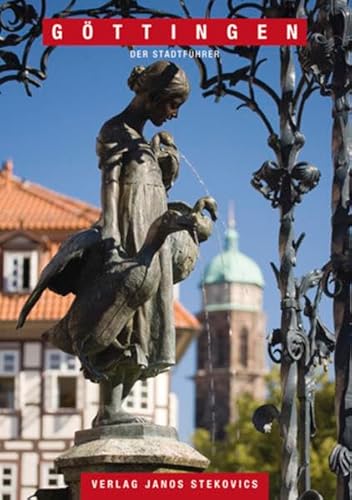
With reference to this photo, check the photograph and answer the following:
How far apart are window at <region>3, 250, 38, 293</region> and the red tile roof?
0.33m

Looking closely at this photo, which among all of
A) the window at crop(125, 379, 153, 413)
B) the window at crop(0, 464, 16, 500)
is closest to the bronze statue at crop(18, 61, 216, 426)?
the window at crop(0, 464, 16, 500)

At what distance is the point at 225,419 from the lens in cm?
16225

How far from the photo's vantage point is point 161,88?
459 inches

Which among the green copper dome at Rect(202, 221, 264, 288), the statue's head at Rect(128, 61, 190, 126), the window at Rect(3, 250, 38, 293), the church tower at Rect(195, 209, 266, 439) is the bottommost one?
the statue's head at Rect(128, 61, 190, 126)

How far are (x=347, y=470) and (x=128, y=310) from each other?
2176 millimetres

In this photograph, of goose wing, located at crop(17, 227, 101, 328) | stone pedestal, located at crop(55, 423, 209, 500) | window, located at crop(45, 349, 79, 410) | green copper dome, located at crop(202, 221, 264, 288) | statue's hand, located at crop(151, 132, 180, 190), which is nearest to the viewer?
stone pedestal, located at crop(55, 423, 209, 500)

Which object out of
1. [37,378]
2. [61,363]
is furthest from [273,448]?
[37,378]

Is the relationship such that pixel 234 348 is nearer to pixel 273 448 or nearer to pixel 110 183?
pixel 273 448

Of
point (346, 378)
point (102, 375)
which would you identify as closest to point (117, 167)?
point (102, 375)

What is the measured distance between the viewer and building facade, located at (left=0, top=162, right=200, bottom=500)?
1937 inches

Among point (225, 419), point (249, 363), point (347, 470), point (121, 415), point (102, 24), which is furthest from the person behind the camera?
point (249, 363)

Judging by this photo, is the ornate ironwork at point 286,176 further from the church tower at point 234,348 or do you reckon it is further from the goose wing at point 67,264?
the church tower at point 234,348

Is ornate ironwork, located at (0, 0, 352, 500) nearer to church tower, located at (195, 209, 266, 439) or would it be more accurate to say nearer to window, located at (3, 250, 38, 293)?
window, located at (3, 250, 38, 293)

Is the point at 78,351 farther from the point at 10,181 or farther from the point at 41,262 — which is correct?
the point at 10,181
